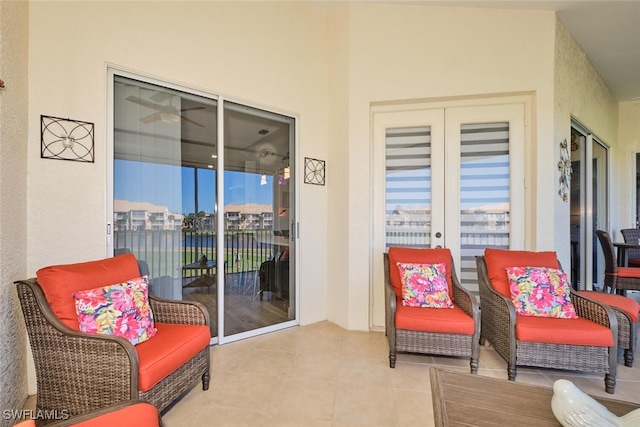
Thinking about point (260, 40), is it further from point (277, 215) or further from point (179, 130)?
point (277, 215)

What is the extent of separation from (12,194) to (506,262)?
367 cm

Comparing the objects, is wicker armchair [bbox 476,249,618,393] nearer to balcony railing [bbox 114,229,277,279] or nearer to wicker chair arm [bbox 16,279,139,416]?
balcony railing [bbox 114,229,277,279]

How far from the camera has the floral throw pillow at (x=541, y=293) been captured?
2271mm

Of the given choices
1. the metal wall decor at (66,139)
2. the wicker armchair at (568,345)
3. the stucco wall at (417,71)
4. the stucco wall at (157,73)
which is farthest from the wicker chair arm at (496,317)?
the metal wall decor at (66,139)

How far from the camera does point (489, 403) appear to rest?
121 centimetres

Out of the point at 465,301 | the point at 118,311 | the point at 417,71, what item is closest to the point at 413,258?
the point at 465,301

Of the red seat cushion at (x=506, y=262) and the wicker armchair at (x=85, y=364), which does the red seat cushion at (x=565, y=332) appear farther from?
the wicker armchair at (x=85, y=364)

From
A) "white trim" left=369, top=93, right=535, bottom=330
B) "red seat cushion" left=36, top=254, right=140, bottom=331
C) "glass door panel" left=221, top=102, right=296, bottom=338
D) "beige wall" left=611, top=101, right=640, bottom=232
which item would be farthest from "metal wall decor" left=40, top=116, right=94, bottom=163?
"beige wall" left=611, top=101, right=640, bottom=232

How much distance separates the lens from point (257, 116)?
3.10 meters

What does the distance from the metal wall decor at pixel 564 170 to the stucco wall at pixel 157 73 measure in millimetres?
2556

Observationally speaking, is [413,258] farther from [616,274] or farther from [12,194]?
[12,194]

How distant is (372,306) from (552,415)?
6.93 ft

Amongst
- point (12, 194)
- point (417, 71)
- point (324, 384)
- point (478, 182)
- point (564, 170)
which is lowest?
point (324, 384)

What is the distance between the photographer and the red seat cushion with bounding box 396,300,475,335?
7.36 ft
